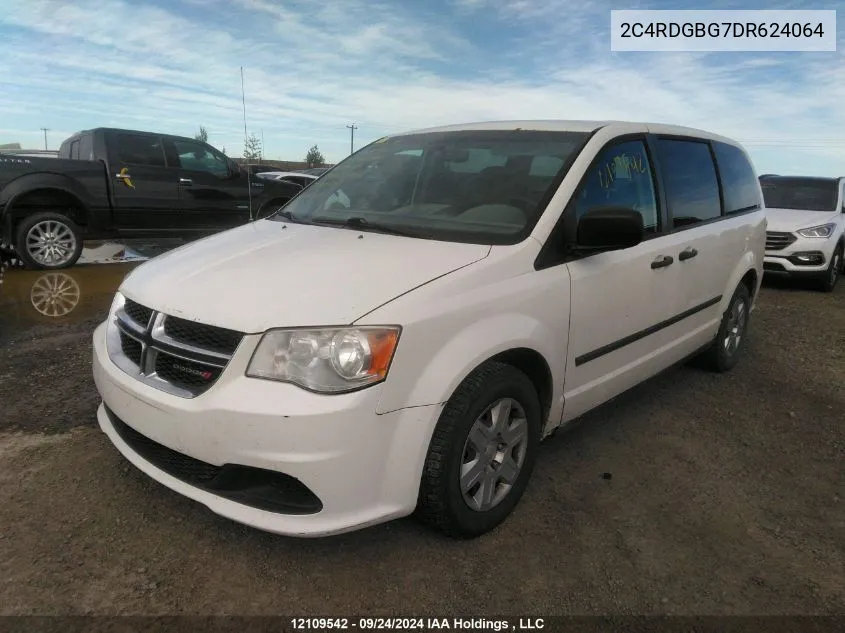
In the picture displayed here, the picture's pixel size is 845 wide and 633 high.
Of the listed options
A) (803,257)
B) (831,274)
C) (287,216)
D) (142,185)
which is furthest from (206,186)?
(831,274)

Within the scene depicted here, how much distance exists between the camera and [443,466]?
2264 millimetres

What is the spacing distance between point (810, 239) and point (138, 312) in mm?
8852

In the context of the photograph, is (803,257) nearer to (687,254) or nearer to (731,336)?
(731,336)

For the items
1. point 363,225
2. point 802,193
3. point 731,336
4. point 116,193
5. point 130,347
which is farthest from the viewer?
point 802,193

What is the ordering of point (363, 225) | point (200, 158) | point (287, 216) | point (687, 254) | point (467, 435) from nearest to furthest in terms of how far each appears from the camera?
1. point (467, 435)
2. point (363, 225)
3. point (287, 216)
4. point (687, 254)
5. point (200, 158)

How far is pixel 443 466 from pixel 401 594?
471 mm

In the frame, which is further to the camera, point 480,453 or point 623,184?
point 623,184

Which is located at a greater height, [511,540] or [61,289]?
[61,289]

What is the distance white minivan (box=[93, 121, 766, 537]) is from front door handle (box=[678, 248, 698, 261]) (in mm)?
14

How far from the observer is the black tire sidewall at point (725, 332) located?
15.0 ft

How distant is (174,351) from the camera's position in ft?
7.48

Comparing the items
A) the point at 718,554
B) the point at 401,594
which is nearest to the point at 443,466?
the point at 401,594

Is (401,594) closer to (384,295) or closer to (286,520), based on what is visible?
(286,520)

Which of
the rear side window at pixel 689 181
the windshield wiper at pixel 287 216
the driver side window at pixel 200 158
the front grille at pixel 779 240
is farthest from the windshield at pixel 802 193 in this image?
the windshield wiper at pixel 287 216
